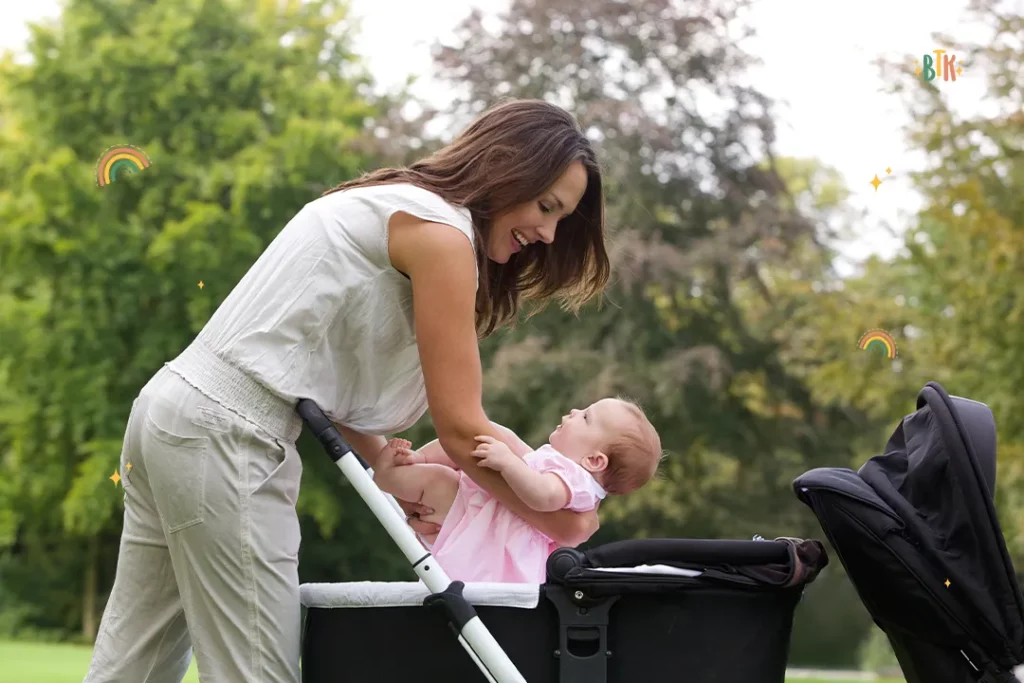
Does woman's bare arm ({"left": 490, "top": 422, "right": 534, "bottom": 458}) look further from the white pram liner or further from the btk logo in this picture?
the btk logo

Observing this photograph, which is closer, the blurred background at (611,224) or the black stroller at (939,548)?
the black stroller at (939,548)

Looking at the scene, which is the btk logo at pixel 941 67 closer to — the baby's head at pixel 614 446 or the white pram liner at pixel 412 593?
the baby's head at pixel 614 446

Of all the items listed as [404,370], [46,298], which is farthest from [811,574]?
[46,298]

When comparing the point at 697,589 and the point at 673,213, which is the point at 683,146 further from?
the point at 697,589

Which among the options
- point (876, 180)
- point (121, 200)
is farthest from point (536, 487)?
point (121, 200)

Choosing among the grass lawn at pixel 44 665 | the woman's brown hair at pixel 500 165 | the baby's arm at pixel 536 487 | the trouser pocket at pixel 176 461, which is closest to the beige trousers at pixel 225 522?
the trouser pocket at pixel 176 461

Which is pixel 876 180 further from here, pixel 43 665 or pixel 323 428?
pixel 323 428

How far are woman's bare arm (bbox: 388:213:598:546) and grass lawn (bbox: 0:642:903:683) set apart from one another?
5988mm

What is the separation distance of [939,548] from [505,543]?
77cm

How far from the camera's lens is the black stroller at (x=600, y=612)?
1.96 m

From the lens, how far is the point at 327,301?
6.51 feet

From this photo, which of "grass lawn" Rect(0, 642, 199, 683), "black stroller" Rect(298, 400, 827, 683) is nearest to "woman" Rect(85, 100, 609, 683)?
"black stroller" Rect(298, 400, 827, 683)

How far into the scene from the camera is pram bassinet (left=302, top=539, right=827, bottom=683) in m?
1.96

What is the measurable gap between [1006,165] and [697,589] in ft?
29.4
